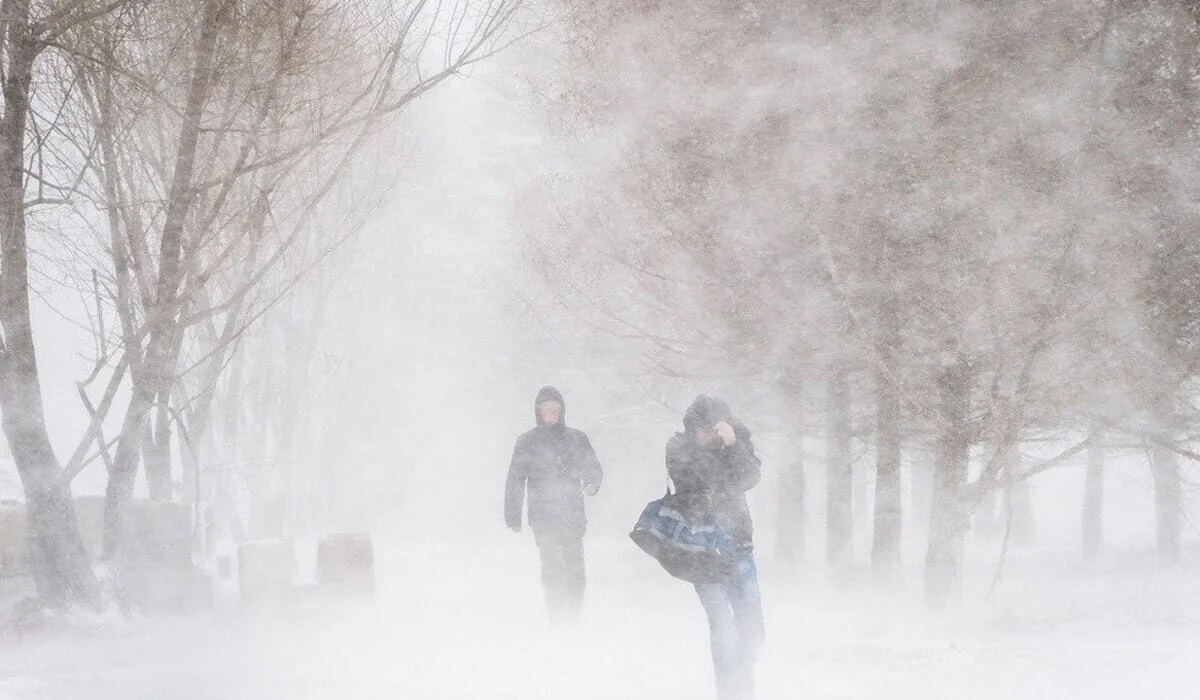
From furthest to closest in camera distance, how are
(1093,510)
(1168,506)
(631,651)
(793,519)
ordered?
(1093,510) → (1168,506) → (793,519) → (631,651)

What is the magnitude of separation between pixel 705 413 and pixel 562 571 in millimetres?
3561

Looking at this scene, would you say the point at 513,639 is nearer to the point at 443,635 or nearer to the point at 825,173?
the point at 443,635

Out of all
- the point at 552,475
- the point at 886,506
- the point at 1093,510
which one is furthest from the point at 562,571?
the point at 1093,510

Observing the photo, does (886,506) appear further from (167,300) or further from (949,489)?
(167,300)

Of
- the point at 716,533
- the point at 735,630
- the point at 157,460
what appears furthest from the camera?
the point at 157,460

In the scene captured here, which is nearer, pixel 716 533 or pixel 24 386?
pixel 716 533

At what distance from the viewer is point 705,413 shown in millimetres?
6074

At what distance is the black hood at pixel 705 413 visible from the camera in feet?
19.9

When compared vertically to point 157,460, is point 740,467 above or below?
above

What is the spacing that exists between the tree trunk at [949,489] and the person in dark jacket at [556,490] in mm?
3433

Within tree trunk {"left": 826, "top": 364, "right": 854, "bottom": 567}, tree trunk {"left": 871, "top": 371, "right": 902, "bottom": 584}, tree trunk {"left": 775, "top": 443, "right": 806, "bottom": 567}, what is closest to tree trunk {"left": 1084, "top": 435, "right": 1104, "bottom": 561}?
tree trunk {"left": 775, "top": 443, "right": 806, "bottom": 567}

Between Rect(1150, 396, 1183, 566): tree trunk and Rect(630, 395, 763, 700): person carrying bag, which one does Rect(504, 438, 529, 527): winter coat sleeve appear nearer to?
Rect(630, 395, 763, 700): person carrying bag

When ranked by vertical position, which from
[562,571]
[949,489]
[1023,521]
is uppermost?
[949,489]

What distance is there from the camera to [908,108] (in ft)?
32.7
